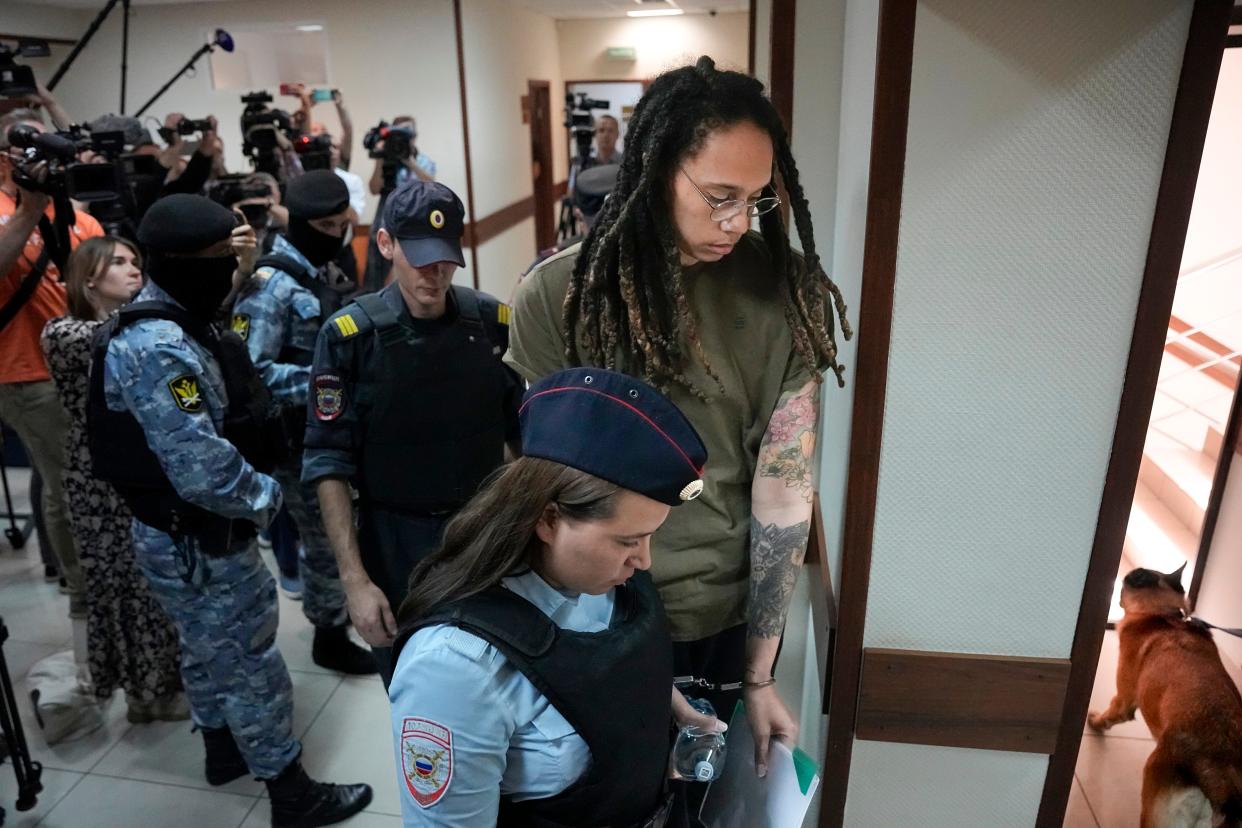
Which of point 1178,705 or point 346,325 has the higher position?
point 346,325

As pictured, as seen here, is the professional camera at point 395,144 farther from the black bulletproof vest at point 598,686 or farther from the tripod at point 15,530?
the black bulletproof vest at point 598,686

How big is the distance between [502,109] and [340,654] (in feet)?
18.4

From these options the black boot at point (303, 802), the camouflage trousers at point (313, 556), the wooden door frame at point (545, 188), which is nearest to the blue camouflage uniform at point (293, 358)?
the camouflage trousers at point (313, 556)

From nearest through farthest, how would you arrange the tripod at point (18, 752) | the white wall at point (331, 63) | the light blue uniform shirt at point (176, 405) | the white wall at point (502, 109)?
the light blue uniform shirt at point (176, 405)
the tripod at point (18, 752)
the white wall at point (331, 63)
the white wall at point (502, 109)

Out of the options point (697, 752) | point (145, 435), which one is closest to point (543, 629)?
point (697, 752)

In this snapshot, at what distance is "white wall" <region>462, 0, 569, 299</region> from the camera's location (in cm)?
666

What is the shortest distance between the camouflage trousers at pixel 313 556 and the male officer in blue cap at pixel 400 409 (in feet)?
3.06

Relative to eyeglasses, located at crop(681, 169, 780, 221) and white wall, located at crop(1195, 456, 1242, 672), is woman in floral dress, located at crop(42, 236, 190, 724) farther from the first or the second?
white wall, located at crop(1195, 456, 1242, 672)

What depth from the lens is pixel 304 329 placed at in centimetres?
272

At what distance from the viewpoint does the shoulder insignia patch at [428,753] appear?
3.06 ft

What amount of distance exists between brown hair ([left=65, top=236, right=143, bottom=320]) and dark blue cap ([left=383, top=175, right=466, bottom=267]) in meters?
1.11

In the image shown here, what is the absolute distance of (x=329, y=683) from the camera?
295 centimetres

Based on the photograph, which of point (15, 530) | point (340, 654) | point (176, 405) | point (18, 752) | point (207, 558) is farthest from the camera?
point (15, 530)

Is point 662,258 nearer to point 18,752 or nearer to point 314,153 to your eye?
point 18,752
